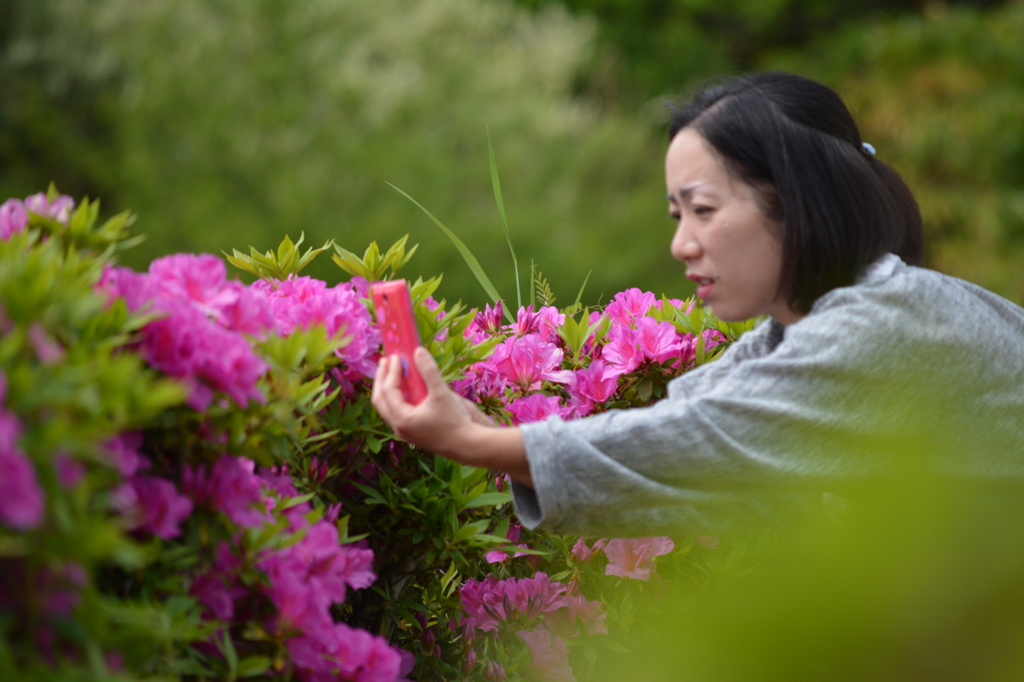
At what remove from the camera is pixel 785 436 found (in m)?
1.41

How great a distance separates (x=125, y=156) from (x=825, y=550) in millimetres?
13984

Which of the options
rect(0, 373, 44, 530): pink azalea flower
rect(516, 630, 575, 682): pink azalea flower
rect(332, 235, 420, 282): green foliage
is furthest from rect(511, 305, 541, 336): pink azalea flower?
rect(0, 373, 44, 530): pink azalea flower

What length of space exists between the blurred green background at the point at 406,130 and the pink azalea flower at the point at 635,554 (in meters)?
11.1

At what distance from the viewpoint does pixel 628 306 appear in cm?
229

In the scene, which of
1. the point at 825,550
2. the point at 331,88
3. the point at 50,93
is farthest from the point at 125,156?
the point at 825,550

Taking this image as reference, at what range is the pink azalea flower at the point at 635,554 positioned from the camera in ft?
6.52

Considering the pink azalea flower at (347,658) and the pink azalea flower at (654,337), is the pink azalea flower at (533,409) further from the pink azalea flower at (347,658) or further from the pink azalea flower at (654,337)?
the pink azalea flower at (347,658)

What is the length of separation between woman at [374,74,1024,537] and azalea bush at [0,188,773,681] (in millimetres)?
203

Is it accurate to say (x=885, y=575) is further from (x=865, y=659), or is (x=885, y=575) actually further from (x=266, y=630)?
(x=266, y=630)

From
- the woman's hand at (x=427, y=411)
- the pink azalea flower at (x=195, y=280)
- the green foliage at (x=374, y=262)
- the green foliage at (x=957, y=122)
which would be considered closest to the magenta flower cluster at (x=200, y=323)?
the pink azalea flower at (x=195, y=280)

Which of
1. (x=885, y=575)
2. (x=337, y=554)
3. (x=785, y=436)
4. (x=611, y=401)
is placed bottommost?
(x=611, y=401)

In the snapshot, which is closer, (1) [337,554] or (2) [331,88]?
(1) [337,554]

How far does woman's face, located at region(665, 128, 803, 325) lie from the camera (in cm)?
167

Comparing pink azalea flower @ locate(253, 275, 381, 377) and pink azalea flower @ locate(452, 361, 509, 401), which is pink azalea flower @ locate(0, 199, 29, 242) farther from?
pink azalea flower @ locate(452, 361, 509, 401)
